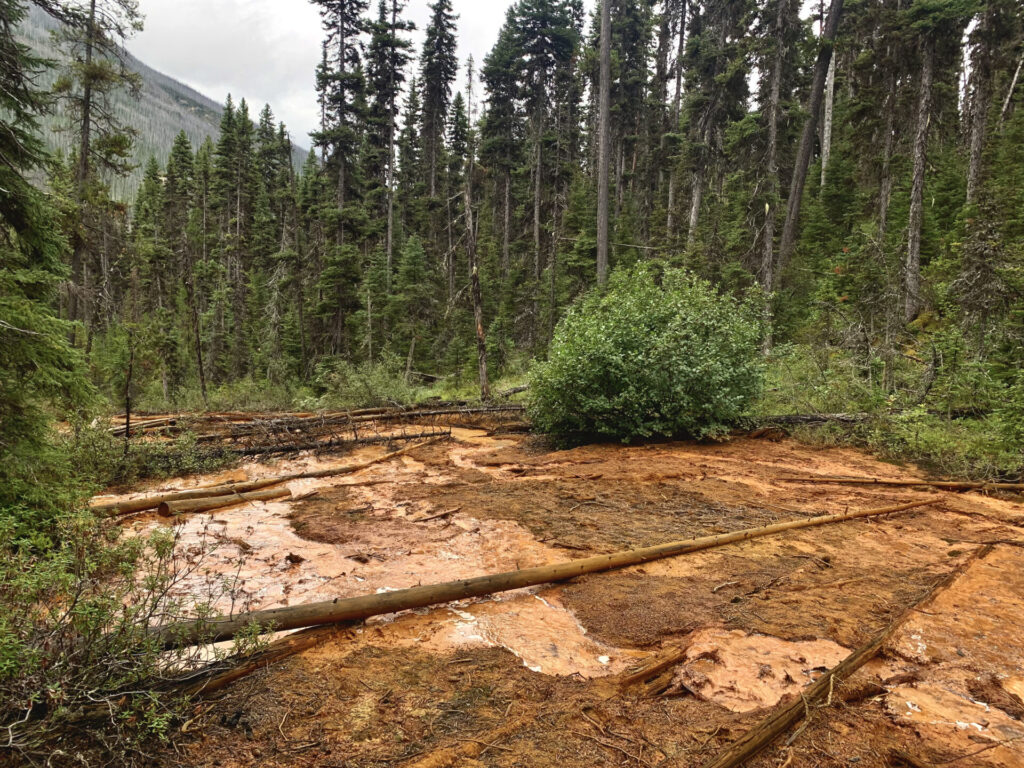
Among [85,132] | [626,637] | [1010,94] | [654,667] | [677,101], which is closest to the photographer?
[654,667]

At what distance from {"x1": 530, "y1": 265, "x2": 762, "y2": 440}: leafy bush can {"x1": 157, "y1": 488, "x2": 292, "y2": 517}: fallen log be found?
5584 mm

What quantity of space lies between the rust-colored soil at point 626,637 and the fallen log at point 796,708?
0.06m

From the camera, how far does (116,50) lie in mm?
11055

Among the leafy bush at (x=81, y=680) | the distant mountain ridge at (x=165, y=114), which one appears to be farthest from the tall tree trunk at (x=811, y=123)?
the distant mountain ridge at (x=165, y=114)

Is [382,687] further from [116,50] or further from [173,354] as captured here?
[173,354]

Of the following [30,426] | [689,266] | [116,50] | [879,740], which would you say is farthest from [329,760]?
[689,266]

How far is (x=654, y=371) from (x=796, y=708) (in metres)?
7.71

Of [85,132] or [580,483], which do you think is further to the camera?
[85,132]

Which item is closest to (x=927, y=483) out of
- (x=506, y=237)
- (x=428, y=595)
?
(x=428, y=595)

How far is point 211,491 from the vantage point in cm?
722

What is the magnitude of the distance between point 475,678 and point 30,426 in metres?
4.91

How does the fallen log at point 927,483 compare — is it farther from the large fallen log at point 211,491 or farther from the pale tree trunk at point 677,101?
the pale tree trunk at point 677,101

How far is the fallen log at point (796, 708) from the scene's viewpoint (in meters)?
2.17

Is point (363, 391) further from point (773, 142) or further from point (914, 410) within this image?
point (773, 142)
